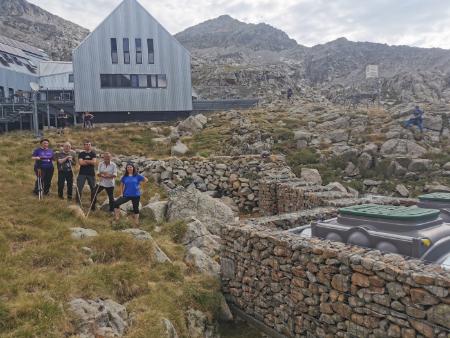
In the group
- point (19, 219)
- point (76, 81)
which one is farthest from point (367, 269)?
point (76, 81)

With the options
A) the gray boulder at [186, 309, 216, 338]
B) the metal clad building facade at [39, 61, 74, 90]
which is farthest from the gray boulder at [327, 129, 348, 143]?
the metal clad building facade at [39, 61, 74, 90]

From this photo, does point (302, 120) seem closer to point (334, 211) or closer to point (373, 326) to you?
point (334, 211)

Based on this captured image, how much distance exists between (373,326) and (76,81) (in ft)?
118

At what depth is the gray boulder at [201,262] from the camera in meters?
9.20

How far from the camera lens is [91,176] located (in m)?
12.3

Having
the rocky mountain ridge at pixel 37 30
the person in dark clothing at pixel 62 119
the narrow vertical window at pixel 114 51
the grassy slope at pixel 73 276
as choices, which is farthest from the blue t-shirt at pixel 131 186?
the rocky mountain ridge at pixel 37 30

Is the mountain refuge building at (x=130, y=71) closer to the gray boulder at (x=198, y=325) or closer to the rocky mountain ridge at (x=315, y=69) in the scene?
the rocky mountain ridge at (x=315, y=69)

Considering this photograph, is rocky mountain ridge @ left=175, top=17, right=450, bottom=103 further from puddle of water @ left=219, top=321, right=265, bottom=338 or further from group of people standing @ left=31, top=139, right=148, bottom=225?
puddle of water @ left=219, top=321, right=265, bottom=338

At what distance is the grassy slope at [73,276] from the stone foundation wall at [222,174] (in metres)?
6.69

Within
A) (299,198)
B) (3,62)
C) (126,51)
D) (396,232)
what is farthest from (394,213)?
(3,62)

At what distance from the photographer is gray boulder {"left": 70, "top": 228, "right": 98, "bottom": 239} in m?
9.53

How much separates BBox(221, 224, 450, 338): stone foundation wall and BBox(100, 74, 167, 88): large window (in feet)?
103

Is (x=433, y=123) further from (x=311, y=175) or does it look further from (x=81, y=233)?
(x=81, y=233)

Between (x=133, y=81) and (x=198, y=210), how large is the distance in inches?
1088
